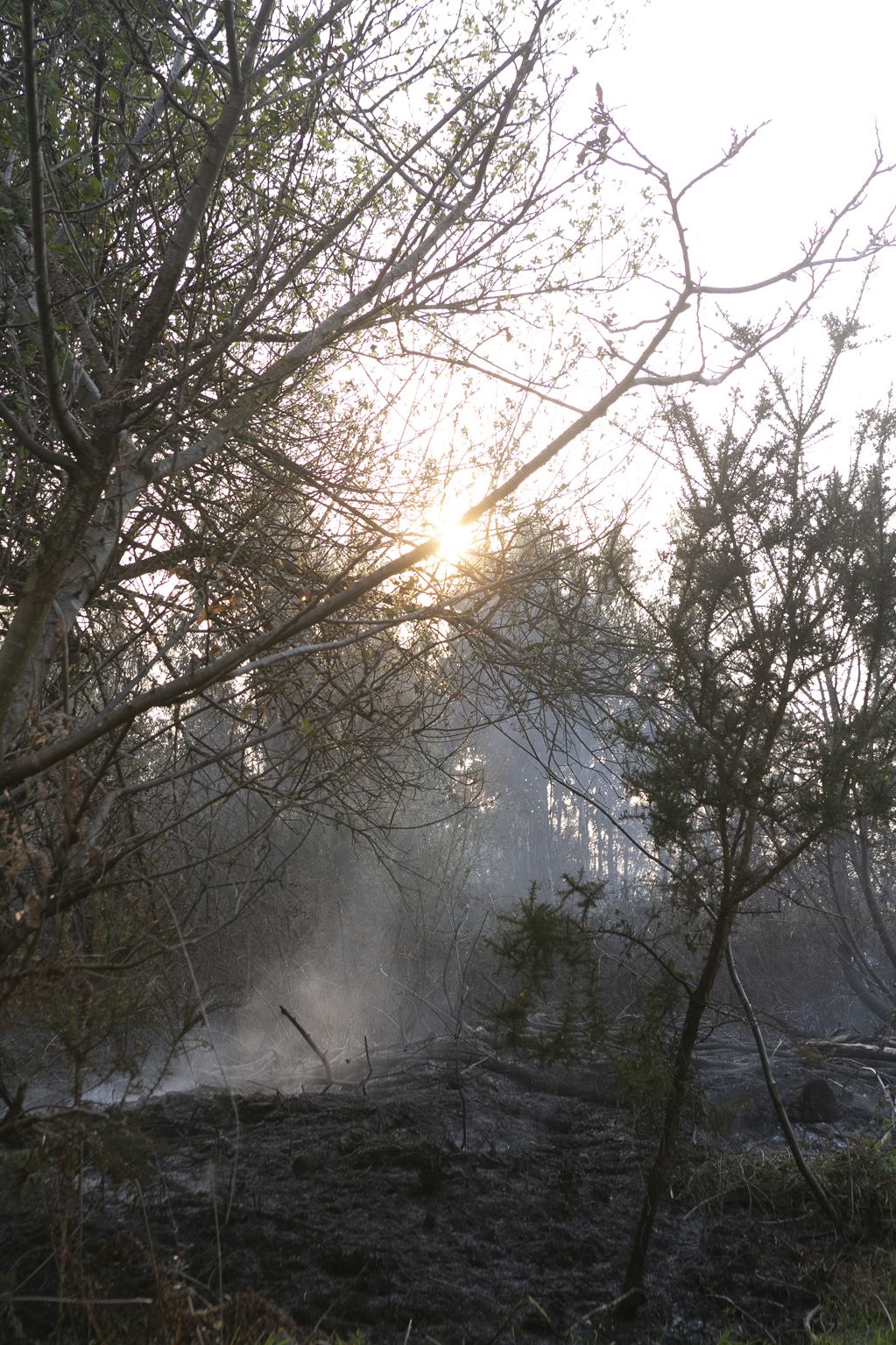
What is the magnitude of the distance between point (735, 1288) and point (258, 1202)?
2.18m

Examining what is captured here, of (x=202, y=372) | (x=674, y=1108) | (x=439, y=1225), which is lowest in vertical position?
(x=439, y=1225)

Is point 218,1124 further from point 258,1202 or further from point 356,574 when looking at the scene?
point 356,574

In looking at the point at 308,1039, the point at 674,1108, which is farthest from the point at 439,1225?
the point at 308,1039

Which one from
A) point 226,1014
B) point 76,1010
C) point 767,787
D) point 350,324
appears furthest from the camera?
point 226,1014

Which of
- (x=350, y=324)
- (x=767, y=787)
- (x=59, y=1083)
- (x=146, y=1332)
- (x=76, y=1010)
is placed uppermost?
(x=350, y=324)

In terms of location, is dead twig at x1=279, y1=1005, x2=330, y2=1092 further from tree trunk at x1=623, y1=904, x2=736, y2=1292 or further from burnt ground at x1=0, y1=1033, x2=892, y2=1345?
tree trunk at x1=623, y1=904, x2=736, y2=1292

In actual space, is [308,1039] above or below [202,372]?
below

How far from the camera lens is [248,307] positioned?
5.20 metres

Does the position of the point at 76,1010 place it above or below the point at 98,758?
below

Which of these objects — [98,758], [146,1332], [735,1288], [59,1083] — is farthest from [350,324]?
[59,1083]

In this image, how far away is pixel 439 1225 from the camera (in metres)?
4.43

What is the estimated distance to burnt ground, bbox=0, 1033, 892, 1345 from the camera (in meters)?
3.48

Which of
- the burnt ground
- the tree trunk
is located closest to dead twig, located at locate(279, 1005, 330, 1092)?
the burnt ground

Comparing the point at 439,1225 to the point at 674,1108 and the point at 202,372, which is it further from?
the point at 202,372
